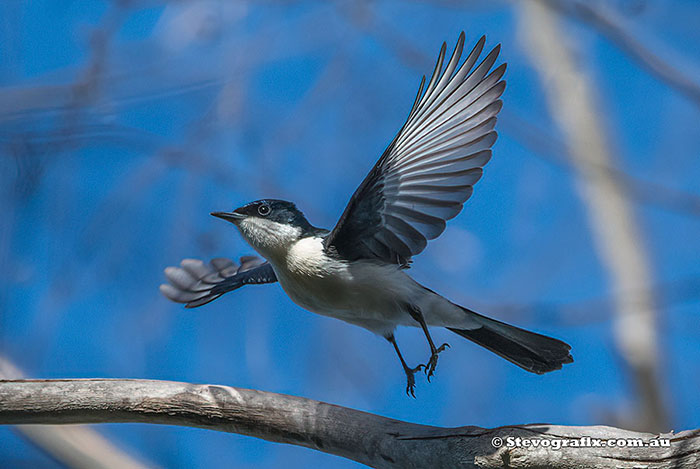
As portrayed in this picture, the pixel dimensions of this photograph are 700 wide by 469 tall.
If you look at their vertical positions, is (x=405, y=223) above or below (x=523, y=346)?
above

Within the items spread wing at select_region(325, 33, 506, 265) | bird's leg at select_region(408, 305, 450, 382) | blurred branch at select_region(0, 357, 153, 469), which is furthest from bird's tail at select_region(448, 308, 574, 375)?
blurred branch at select_region(0, 357, 153, 469)

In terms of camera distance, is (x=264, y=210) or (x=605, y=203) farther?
(x=605, y=203)

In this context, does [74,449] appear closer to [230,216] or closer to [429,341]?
[230,216]

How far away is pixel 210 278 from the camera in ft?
12.4

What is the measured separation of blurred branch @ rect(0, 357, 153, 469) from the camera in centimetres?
377

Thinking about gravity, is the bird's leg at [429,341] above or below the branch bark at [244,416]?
above

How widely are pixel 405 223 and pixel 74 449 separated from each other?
2.37 meters

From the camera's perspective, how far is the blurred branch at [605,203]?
5.70m

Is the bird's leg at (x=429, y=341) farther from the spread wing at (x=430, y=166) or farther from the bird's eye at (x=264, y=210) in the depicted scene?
the bird's eye at (x=264, y=210)

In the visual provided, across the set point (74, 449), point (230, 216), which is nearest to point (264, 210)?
point (230, 216)

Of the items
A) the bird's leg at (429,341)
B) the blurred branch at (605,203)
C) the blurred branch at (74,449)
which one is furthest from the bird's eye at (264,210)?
the blurred branch at (605,203)

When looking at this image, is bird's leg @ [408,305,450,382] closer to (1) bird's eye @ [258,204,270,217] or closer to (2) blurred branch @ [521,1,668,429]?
(1) bird's eye @ [258,204,270,217]

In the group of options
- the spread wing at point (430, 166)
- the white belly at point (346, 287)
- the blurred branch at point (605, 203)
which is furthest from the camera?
the blurred branch at point (605, 203)

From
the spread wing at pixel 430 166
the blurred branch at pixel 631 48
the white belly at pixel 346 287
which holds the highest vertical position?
the blurred branch at pixel 631 48
